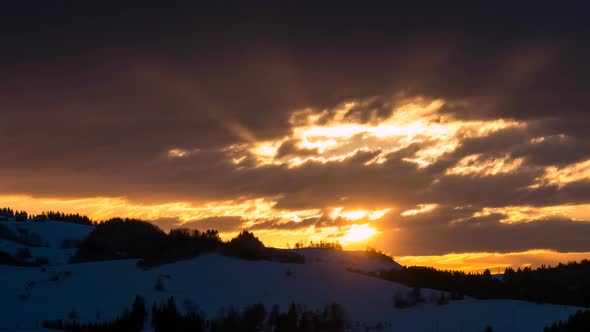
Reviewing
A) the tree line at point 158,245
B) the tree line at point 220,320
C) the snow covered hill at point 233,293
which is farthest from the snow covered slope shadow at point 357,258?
the tree line at point 220,320

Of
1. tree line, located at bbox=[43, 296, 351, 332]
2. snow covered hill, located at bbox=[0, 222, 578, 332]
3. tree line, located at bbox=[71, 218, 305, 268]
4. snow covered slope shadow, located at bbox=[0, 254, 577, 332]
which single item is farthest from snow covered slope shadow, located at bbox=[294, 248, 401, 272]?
tree line, located at bbox=[43, 296, 351, 332]

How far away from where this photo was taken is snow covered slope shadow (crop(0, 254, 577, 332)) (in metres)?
61.6

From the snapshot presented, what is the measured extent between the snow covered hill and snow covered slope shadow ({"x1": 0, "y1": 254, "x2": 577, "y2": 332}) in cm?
8

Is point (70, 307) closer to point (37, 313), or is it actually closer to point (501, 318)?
point (37, 313)

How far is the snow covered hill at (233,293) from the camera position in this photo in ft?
202

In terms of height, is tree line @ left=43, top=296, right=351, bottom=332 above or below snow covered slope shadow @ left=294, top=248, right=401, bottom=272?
below

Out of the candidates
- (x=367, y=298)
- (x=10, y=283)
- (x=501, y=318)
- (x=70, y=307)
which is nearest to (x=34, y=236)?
(x=10, y=283)

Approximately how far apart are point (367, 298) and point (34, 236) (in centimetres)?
6924

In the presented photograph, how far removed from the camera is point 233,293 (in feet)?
223

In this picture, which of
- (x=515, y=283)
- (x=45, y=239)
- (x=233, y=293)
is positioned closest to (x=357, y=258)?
(x=515, y=283)

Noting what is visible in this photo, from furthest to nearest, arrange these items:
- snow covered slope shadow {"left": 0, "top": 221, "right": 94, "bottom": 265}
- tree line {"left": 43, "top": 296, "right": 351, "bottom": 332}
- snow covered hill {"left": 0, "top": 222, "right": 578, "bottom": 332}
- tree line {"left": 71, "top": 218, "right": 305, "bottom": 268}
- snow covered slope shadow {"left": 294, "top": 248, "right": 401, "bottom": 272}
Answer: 1. snow covered slope shadow {"left": 0, "top": 221, "right": 94, "bottom": 265}
2. snow covered slope shadow {"left": 294, "top": 248, "right": 401, "bottom": 272}
3. tree line {"left": 71, "top": 218, "right": 305, "bottom": 268}
4. snow covered hill {"left": 0, "top": 222, "right": 578, "bottom": 332}
5. tree line {"left": 43, "top": 296, "right": 351, "bottom": 332}

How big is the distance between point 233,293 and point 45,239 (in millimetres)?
63756

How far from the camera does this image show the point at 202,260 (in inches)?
2977

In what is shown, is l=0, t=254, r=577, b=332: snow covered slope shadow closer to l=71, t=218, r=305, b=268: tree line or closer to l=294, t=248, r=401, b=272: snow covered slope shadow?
l=71, t=218, r=305, b=268: tree line
